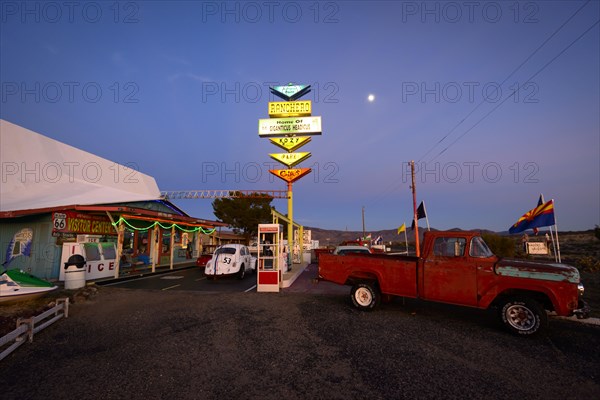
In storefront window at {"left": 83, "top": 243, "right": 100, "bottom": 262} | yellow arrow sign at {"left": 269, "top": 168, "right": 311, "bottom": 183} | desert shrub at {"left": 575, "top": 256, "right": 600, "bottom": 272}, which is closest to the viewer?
storefront window at {"left": 83, "top": 243, "right": 100, "bottom": 262}

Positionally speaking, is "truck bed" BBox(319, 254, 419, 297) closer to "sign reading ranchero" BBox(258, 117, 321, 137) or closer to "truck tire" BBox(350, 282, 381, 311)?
"truck tire" BBox(350, 282, 381, 311)

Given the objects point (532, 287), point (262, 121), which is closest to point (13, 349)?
point (532, 287)

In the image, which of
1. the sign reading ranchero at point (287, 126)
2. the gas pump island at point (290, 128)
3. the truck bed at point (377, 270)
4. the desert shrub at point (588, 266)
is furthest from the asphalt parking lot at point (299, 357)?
the sign reading ranchero at point (287, 126)

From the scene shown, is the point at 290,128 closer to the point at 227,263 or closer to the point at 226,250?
the point at 226,250

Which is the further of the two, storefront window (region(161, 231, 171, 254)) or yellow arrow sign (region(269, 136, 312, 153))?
storefront window (region(161, 231, 171, 254))

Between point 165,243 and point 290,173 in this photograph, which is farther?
point 165,243

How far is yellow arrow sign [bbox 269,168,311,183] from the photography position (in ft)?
67.7

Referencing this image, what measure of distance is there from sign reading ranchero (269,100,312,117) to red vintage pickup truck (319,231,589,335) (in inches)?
604

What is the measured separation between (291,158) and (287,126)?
8.13 ft

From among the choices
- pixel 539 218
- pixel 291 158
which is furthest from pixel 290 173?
pixel 539 218

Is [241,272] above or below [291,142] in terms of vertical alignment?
below

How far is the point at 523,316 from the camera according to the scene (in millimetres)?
6426

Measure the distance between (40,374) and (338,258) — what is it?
6.91 m

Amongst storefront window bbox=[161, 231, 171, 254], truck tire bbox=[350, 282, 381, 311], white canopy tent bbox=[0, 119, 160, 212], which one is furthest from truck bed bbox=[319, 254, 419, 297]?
storefront window bbox=[161, 231, 171, 254]
